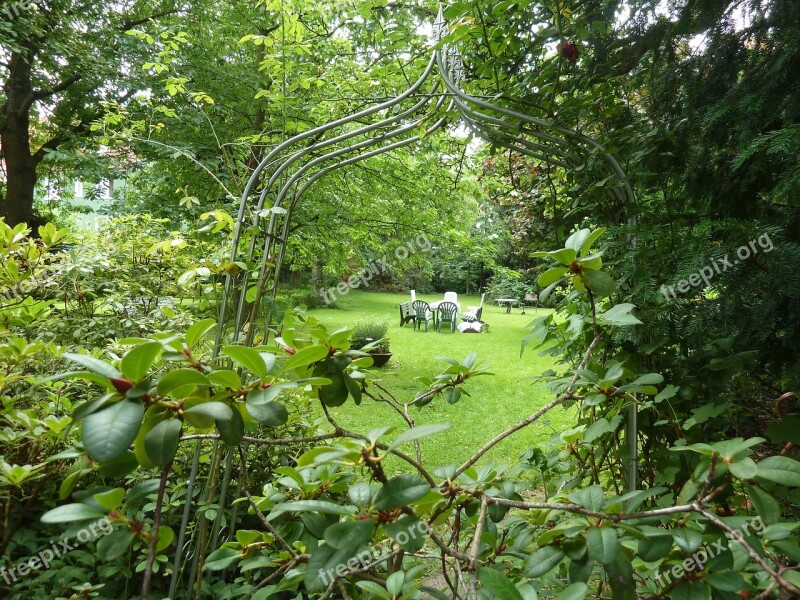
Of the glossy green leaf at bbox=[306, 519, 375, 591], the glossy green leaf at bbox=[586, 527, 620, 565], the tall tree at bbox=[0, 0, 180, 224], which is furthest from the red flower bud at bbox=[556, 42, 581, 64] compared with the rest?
the tall tree at bbox=[0, 0, 180, 224]

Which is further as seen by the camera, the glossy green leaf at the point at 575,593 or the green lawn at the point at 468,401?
the green lawn at the point at 468,401

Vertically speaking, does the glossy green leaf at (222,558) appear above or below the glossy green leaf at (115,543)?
below

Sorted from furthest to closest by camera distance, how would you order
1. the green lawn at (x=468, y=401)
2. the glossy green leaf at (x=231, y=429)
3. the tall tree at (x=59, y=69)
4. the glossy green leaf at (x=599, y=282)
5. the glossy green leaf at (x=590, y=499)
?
the tall tree at (x=59, y=69) → the green lawn at (x=468, y=401) → the glossy green leaf at (x=599, y=282) → the glossy green leaf at (x=590, y=499) → the glossy green leaf at (x=231, y=429)

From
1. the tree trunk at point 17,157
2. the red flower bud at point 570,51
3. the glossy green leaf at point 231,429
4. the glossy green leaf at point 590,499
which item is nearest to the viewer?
the glossy green leaf at point 231,429

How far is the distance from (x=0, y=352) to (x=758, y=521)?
2094 mm

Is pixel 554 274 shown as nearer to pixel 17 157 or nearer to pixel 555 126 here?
pixel 555 126

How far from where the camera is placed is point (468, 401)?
5.50 m

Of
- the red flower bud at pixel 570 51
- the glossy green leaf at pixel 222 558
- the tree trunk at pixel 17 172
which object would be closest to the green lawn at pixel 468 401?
the glossy green leaf at pixel 222 558

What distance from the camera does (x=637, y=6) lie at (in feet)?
4.88

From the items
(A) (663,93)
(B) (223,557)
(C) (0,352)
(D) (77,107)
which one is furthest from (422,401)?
(D) (77,107)

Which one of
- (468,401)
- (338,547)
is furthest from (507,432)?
(468,401)

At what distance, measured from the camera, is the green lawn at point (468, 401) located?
13.4 ft

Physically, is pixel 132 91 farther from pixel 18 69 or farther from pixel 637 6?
pixel 637 6

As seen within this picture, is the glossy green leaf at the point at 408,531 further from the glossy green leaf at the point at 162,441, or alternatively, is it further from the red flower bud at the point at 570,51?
the red flower bud at the point at 570,51
